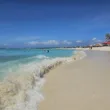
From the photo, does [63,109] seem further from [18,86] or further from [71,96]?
[18,86]

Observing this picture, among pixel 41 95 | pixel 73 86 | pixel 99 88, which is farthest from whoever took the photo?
pixel 73 86

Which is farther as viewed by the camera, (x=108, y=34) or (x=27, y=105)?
(x=108, y=34)

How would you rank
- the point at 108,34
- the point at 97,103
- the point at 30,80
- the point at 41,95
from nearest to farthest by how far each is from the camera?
1. the point at 97,103
2. the point at 41,95
3. the point at 30,80
4. the point at 108,34

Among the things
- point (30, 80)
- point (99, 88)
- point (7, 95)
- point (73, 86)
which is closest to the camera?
point (7, 95)

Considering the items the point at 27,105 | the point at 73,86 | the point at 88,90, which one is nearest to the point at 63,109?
the point at 27,105

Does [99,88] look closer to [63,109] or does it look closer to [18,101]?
[63,109]

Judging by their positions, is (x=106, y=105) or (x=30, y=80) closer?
(x=106, y=105)

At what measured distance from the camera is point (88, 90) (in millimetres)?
7410

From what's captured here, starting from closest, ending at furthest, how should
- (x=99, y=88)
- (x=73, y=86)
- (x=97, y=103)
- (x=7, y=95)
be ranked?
(x=97, y=103) → (x=7, y=95) → (x=99, y=88) → (x=73, y=86)

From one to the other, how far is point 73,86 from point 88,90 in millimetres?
905

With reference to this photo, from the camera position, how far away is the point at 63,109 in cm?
546

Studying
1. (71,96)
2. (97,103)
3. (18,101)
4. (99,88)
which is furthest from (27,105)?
(99,88)

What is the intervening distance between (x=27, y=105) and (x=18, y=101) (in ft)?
1.09

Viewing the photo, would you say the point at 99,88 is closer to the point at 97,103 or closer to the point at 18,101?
the point at 97,103
